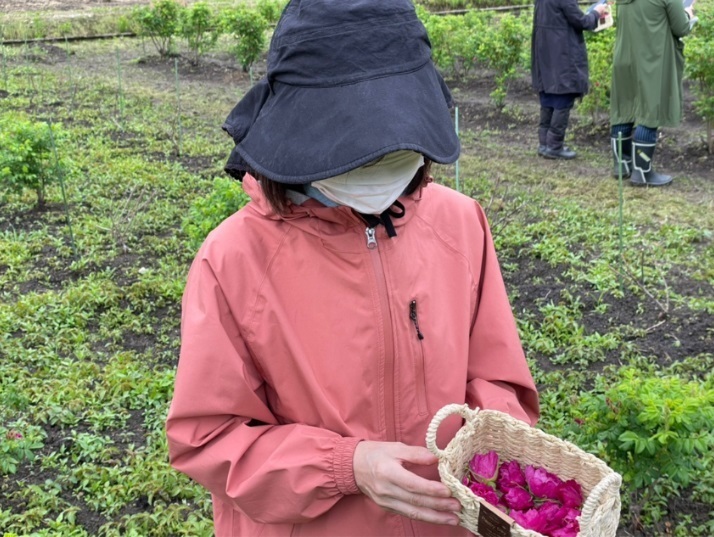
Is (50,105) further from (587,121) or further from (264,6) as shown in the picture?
(587,121)

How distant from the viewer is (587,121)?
340 inches

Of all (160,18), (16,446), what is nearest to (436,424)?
→ (16,446)

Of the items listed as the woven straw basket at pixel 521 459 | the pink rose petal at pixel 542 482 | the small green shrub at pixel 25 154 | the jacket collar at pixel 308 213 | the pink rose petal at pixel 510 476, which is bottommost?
the small green shrub at pixel 25 154

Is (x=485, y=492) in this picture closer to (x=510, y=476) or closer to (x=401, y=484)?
(x=510, y=476)

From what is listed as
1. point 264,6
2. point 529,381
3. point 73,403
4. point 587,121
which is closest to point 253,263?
point 529,381

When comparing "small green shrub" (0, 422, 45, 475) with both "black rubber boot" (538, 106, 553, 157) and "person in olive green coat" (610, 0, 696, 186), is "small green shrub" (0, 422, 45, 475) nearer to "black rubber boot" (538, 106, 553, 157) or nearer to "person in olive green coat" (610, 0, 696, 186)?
"person in olive green coat" (610, 0, 696, 186)

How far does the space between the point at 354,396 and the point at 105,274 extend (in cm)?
385

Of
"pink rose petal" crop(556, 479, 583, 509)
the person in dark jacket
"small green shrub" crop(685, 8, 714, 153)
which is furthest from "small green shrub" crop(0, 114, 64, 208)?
"small green shrub" crop(685, 8, 714, 153)

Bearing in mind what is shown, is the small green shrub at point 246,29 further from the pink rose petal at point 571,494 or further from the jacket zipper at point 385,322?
the pink rose petal at point 571,494

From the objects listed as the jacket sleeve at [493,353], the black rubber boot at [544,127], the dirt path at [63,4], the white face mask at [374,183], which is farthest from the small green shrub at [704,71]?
the dirt path at [63,4]

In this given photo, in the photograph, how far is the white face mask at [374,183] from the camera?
1490 millimetres

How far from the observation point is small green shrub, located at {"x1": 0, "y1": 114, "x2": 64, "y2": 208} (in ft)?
18.9

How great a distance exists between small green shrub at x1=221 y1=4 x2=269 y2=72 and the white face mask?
408 inches

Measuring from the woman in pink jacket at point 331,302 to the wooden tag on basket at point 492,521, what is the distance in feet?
0.17
